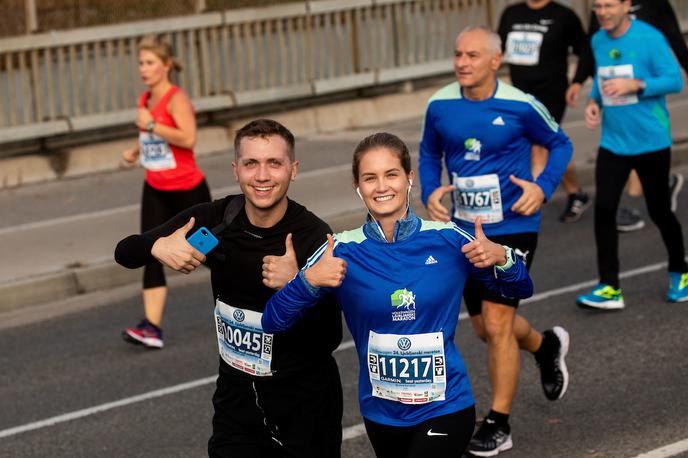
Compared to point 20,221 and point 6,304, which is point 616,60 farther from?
point 20,221

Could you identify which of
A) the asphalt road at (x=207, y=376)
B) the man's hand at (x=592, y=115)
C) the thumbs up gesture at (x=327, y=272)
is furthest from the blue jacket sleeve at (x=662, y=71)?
the thumbs up gesture at (x=327, y=272)

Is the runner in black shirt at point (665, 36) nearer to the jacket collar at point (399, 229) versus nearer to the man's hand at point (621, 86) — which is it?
the man's hand at point (621, 86)

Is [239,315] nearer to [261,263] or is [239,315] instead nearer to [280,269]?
[261,263]

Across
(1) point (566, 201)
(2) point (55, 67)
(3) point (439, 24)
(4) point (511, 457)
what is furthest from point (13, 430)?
(3) point (439, 24)

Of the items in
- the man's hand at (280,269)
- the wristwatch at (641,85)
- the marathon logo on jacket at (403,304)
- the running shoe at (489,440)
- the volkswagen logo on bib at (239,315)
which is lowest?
the running shoe at (489,440)

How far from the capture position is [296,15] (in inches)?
645

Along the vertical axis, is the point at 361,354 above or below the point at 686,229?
above

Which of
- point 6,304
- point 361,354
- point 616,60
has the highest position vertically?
point 616,60

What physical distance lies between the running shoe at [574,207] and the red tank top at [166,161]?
4.32 metres

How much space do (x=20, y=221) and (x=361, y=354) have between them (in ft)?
27.9

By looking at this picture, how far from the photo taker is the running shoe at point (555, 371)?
7.23 m

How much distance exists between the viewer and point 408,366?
16.3ft

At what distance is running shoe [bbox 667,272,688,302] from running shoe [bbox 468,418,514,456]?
2955mm

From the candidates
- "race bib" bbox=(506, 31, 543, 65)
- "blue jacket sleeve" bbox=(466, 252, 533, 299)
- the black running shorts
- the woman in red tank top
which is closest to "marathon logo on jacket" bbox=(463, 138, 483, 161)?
the black running shorts
